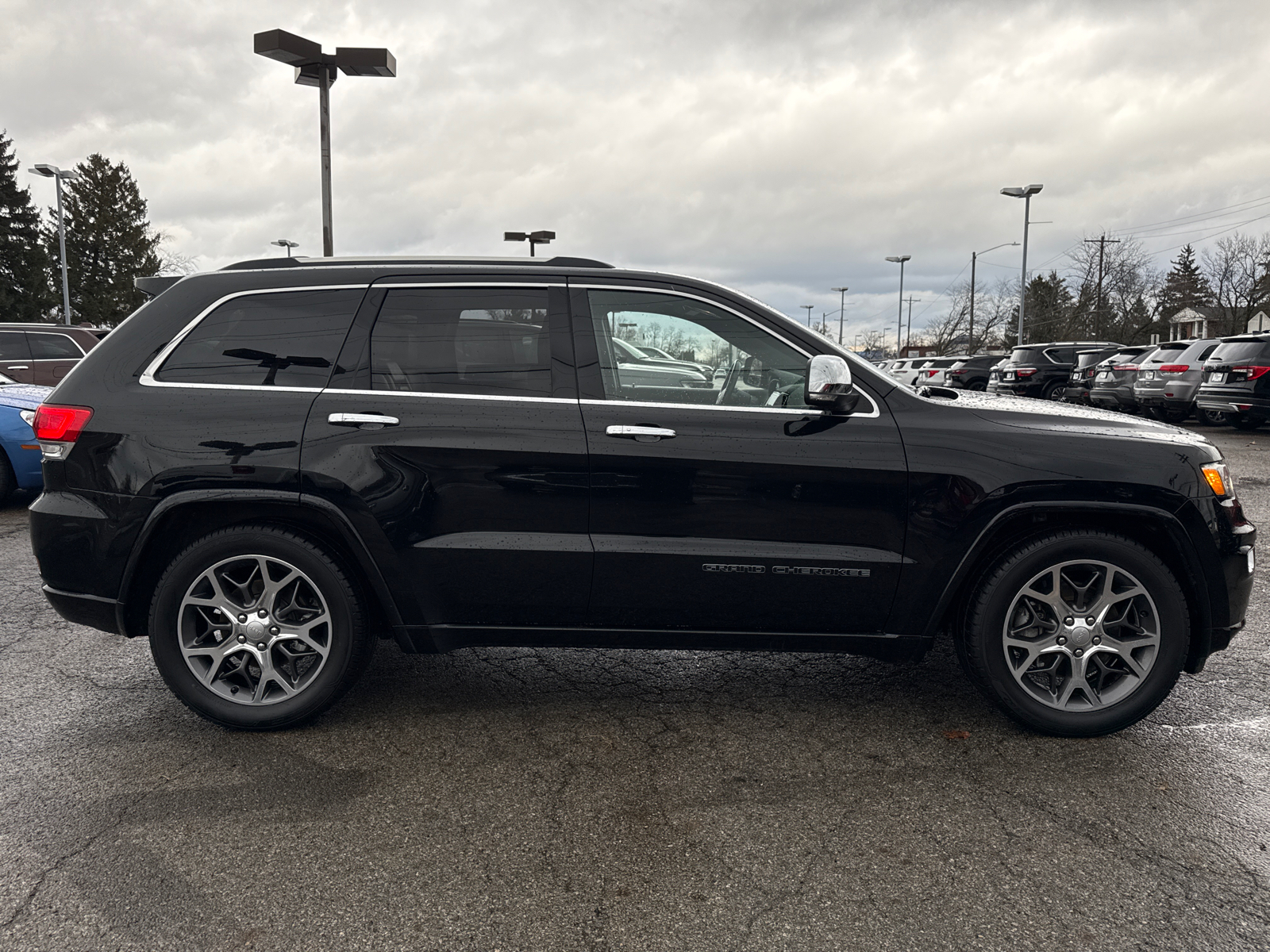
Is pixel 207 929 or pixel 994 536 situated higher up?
pixel 994 536

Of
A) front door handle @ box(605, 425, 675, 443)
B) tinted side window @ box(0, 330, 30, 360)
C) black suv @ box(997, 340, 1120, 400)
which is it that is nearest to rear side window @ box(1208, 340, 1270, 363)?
black suv @ box(997, 340, 1120, 400)

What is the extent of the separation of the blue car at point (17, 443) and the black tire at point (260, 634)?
6.07 meters

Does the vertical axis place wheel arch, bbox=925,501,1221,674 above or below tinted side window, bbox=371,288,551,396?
below

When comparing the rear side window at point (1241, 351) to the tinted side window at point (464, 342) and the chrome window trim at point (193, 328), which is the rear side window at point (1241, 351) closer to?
the tinted side window at point (464, 342)

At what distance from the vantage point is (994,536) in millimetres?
3518

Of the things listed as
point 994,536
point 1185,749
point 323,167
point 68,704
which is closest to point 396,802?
point 68,704

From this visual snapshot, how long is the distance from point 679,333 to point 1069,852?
216 cm

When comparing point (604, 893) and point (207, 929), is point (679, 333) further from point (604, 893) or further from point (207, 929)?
point (207, 929)

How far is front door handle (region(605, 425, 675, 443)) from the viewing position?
345 centimetres

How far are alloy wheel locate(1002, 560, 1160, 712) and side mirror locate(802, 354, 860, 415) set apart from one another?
960 millimetres

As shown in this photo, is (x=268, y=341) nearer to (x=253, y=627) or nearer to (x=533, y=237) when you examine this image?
(x=253, y=627)

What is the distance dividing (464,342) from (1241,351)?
15.7m

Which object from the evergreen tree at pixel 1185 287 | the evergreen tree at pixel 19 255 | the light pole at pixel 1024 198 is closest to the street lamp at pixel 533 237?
the light pole at pixel 1024 198

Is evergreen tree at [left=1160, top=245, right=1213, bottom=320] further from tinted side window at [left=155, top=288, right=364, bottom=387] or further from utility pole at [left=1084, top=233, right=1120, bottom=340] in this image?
tinted side window at [left=155, top=288, right=364, bottom=387]
